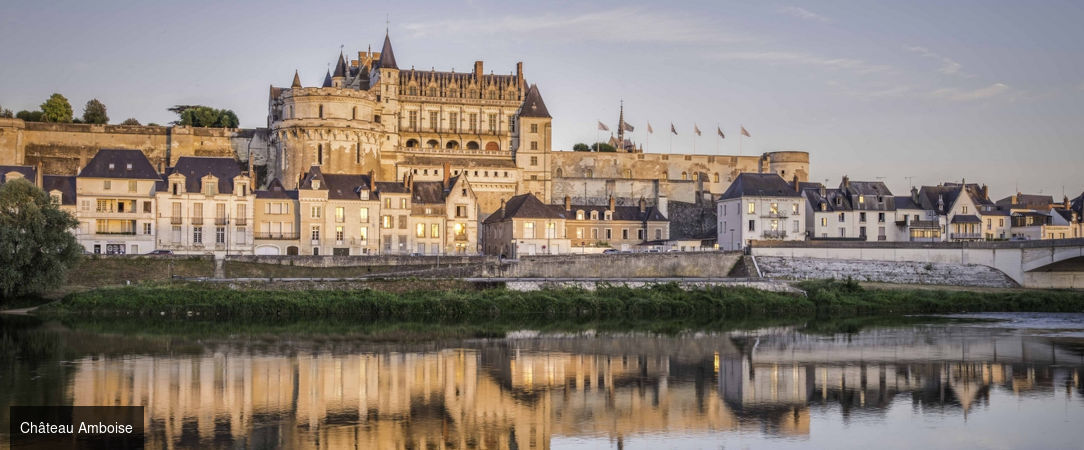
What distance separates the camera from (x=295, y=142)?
57.6 meters

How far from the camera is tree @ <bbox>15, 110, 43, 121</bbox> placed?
64.8 meters

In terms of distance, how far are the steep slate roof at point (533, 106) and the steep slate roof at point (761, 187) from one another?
57.2ft

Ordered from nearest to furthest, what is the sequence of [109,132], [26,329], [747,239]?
[26,329], [747,239], [109,132]

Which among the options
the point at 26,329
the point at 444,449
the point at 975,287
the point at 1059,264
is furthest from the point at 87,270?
the point at 1059,264

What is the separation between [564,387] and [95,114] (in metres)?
55.5

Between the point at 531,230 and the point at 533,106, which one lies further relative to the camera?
the point at 533,106

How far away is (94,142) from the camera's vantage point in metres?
61.2

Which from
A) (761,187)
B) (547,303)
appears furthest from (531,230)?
(547,303)

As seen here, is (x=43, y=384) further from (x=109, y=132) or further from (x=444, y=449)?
(x=109, y=132)

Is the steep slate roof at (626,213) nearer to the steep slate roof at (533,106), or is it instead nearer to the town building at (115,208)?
the steep slate roof at (533,106)

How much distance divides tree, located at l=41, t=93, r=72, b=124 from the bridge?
42856 mm

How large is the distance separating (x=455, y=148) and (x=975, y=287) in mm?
32857
